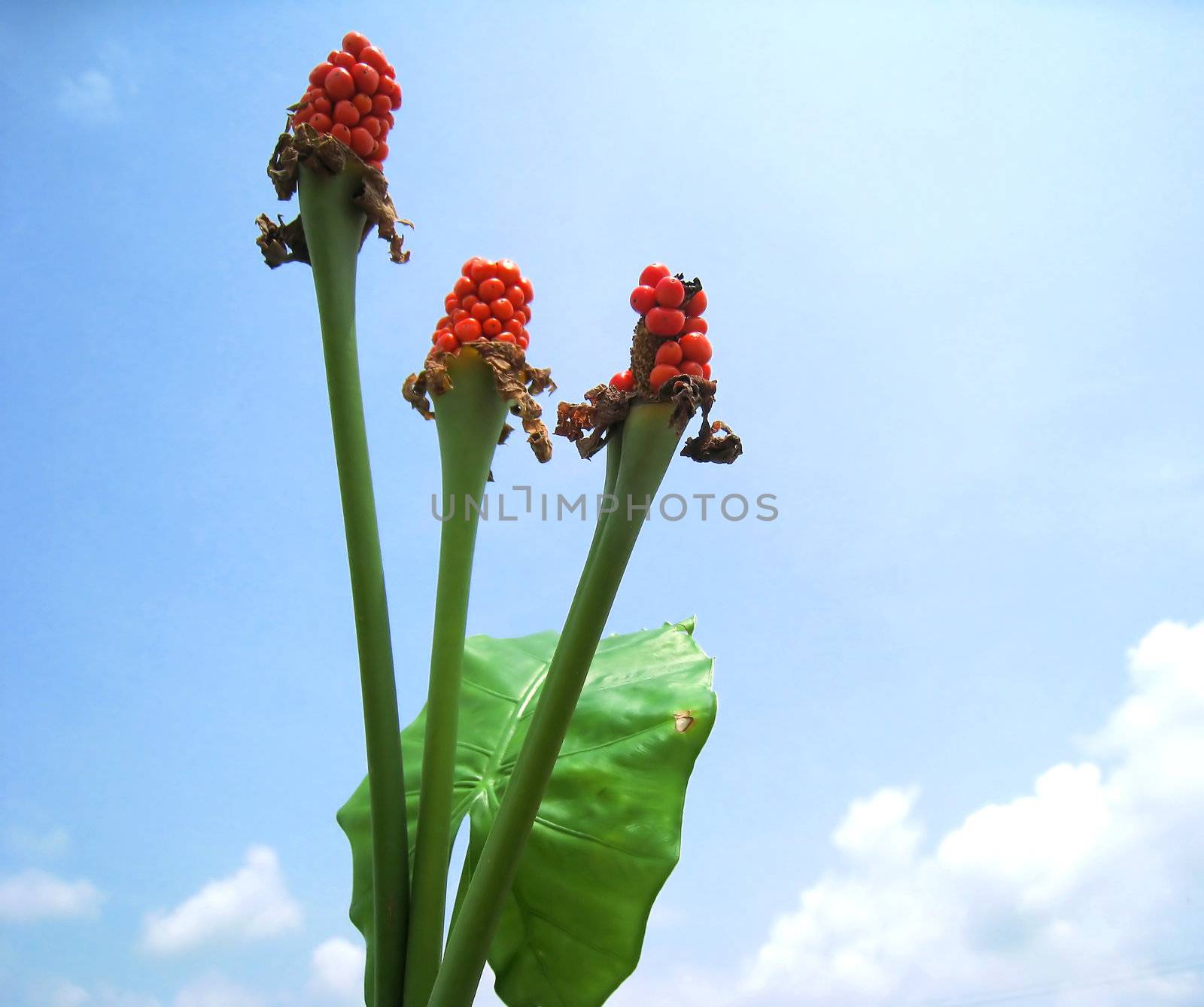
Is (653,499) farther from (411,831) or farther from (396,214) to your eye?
→ (411,831)

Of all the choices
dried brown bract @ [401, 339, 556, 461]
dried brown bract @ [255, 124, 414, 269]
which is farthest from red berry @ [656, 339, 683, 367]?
dried brown bract @ [255, 124, 414, 269]

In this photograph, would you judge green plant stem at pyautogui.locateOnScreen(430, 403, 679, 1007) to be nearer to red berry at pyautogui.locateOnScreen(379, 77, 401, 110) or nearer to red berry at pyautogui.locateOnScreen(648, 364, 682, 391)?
red berry at pyautogui.locateOnScreen(648, 364, 682, 391)

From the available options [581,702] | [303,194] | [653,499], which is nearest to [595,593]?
[653,499]

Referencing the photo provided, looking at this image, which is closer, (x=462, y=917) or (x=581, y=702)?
(x=462, y=917)

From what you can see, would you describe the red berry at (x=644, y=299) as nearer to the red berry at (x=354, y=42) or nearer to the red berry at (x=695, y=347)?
the red berry at (x=695, y=347)

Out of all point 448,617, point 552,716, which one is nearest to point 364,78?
point 448,617
